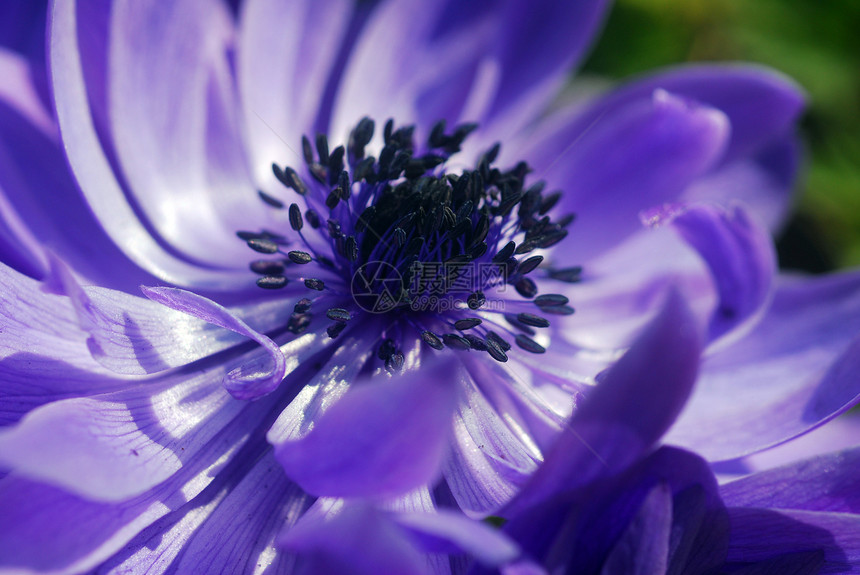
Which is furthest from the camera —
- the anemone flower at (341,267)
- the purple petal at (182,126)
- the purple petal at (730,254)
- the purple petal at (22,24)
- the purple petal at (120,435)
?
the purple petal at (22,24)

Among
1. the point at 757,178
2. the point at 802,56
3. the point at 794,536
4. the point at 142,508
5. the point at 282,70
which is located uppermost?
the point at 282,70

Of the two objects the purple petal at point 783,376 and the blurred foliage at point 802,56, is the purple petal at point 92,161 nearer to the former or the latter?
the purple petal at point 783,376

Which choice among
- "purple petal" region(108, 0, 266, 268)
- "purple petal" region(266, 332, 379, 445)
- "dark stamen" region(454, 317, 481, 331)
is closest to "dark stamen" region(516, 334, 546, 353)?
"dark stamen" region(454, 317, 481, 331)

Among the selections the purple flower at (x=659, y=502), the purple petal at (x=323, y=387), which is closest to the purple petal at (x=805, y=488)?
the purple flower at (x=659, y=502)

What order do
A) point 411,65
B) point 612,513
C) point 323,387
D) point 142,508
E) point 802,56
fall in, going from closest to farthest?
point 612,513 < point 142,508 < point 323,387 < point 411,65 < point 802,56

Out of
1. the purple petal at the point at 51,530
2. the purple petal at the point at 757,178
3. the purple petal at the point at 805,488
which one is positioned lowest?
the purple petal at the point at 805,488

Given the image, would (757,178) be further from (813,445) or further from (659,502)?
(659,502)

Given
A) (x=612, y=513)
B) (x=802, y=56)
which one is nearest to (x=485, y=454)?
(x=612, y=513)

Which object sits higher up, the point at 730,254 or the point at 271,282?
the point at 271,282
